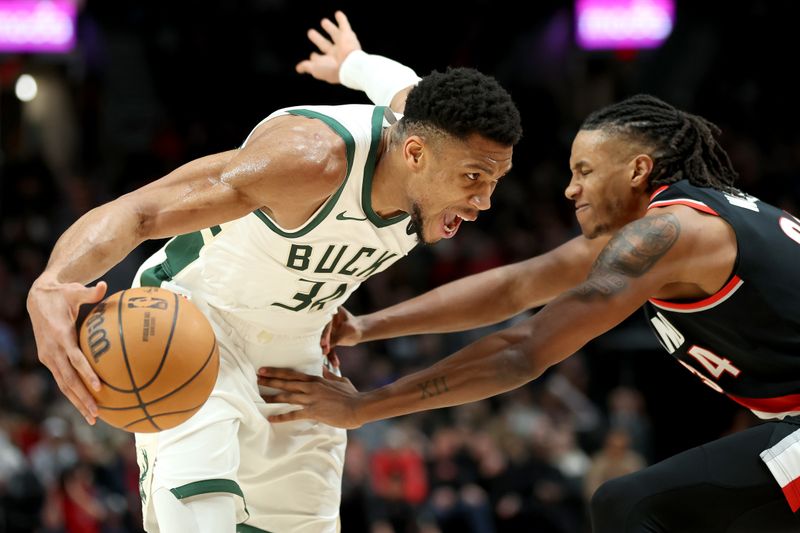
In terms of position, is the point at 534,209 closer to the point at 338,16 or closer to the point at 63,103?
the point at 63,103

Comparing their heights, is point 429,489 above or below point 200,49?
below

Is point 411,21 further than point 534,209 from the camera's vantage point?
Yes

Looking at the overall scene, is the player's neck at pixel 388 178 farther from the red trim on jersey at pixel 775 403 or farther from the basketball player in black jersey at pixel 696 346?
the red trim on jersey at pixel 775 403

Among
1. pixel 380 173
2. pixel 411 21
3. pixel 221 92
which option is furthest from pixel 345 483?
pixel 411 21

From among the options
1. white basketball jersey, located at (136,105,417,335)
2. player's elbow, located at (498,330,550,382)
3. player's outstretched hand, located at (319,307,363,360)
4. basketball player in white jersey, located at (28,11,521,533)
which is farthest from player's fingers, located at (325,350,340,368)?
player's elbow, located at (498,330,550,382)

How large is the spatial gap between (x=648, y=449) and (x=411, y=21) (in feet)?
22.9

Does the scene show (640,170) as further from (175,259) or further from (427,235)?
(175,259)

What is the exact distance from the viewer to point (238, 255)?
391cm

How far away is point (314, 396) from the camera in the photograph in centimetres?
383

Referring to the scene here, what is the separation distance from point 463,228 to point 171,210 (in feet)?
30.7

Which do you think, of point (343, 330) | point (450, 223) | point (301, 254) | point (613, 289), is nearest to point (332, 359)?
point (343, 330)

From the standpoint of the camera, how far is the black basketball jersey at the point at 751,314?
11.1 feet

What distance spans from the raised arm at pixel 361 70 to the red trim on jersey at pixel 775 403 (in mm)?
1778

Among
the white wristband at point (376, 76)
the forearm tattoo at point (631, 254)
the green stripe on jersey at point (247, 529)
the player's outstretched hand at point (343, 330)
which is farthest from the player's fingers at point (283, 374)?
the white wristband at point (376, 76)
